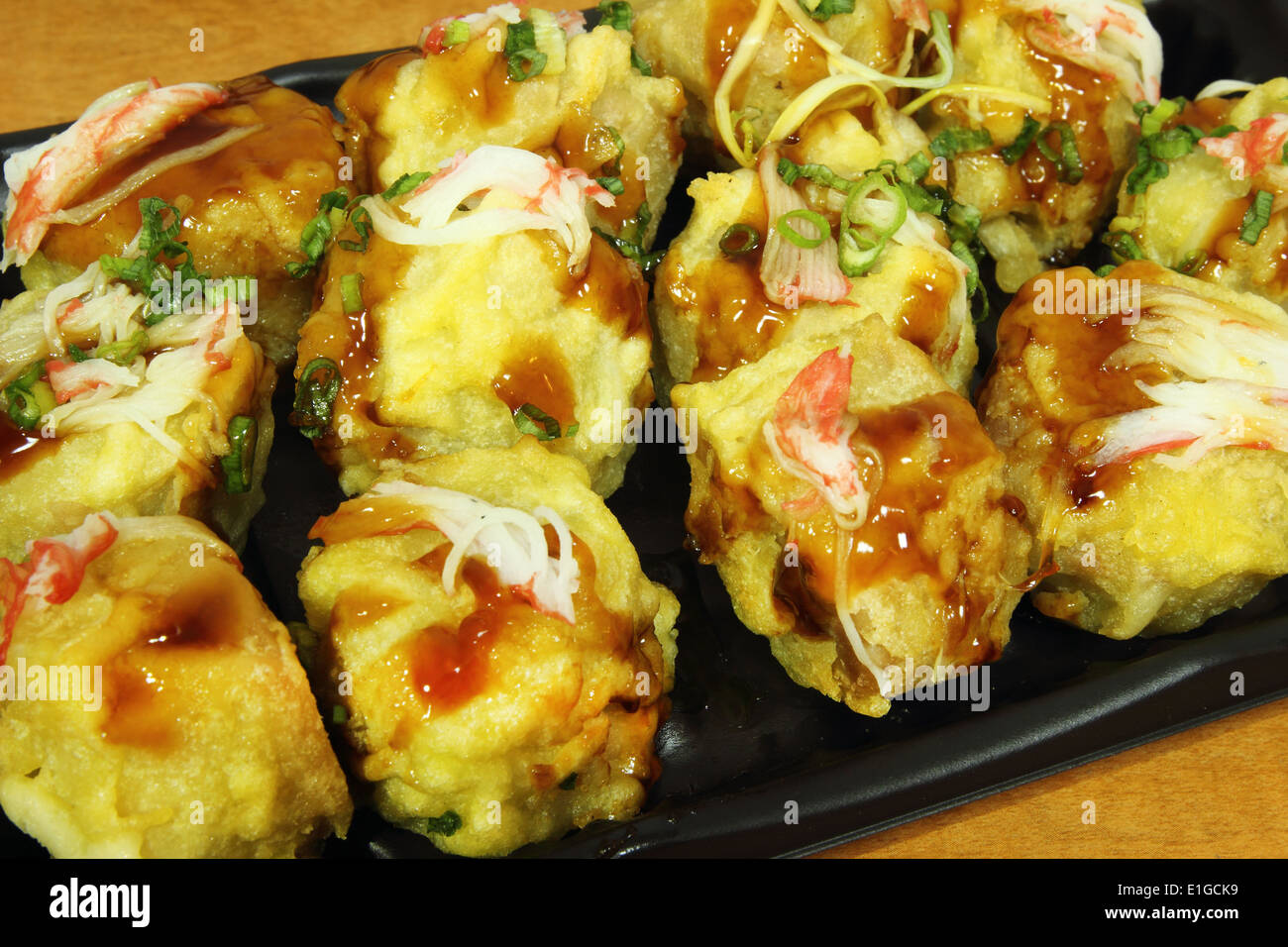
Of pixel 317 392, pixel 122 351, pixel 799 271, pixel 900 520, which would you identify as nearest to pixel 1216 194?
pixel 799 271

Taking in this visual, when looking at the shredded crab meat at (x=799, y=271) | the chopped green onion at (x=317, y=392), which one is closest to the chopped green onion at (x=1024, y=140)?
the shredded crab meat at (x=799, y=271)

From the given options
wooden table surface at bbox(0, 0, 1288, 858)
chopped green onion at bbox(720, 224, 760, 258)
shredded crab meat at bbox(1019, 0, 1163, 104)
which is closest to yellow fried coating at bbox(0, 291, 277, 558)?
chopped green onion at bbox(720, 224, 760, 258)

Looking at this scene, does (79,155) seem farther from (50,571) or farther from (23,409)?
(50,571)

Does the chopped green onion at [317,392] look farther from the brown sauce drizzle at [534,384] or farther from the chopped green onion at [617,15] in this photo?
the chopped green onion at [617,15]

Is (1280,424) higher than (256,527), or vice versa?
(1280,424)
